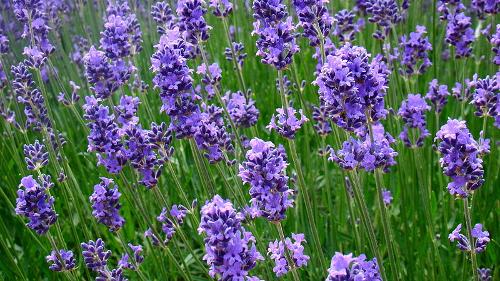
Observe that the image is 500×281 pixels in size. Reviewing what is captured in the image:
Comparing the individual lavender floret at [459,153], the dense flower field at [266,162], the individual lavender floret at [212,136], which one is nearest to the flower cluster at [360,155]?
the dense flower field at [266,162]

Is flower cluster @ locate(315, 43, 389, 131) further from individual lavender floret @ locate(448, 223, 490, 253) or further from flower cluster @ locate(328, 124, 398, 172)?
individual lavender floret @ locate(448, 223, 490, 253)

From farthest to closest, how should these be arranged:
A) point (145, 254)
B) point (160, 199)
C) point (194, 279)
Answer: point (145, 254), point (194, 279), point (160, 199)

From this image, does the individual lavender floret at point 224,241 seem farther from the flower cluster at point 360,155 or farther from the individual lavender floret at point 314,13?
the individual lavender floret at point 314,13

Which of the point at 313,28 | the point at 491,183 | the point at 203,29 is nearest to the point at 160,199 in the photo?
the point at 203,29

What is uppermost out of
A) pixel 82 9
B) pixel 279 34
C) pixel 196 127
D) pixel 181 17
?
pixel 82 9

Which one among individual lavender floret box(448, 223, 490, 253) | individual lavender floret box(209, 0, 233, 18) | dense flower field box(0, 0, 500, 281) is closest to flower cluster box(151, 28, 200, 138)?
dense flower field box(0, 0, 500, 281)

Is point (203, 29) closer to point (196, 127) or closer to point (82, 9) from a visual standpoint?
point (196, 127)

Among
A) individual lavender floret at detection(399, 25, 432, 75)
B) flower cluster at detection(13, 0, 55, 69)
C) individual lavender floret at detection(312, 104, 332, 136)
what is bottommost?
individual lavender floret at detection(312, 104, 332, 136)

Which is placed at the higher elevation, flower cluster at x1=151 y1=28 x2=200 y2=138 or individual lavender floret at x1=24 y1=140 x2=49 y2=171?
flower cluster at x1=151 y1=28 x2=200 y2=138
